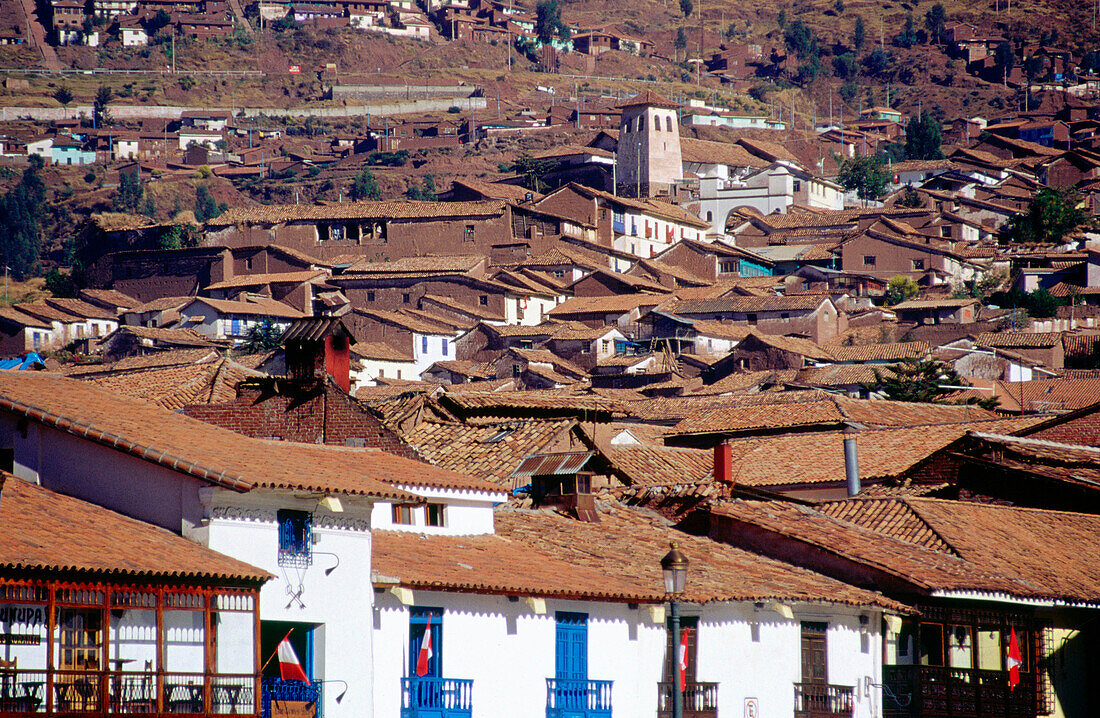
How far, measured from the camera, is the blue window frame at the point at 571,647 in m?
23.2

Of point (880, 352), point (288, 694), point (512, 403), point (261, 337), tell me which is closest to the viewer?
point (288, 694)

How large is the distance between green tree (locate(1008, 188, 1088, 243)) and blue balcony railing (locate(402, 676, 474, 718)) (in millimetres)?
101242

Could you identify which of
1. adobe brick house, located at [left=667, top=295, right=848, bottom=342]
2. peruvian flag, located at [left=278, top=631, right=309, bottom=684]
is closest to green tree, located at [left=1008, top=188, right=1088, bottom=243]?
adobe brick house, located at [left=667, top=295, right=848, bottom=342]

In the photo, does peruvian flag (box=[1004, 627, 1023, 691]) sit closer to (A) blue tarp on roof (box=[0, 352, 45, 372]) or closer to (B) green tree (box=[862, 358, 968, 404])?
(A) blue tarp on roof (box=[0, 352, 45, 372])

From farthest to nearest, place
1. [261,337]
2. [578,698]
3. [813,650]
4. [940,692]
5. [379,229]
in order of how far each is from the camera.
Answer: [379,229]
[261,337]
[940,692]
[813,650]
[578,698]

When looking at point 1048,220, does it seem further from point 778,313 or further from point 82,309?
point 82,309

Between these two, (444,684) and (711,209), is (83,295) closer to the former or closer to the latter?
(711,209)

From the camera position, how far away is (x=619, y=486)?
111 feet

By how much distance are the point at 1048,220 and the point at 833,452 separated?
81302mm

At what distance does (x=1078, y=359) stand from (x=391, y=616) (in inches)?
2860

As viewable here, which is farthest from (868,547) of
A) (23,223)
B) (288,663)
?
(23,223)

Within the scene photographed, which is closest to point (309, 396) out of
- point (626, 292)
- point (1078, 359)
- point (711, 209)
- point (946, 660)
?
point (946, 660)

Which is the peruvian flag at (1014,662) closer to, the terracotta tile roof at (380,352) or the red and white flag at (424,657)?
the red and white flag at (424,657)

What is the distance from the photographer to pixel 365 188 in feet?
543
